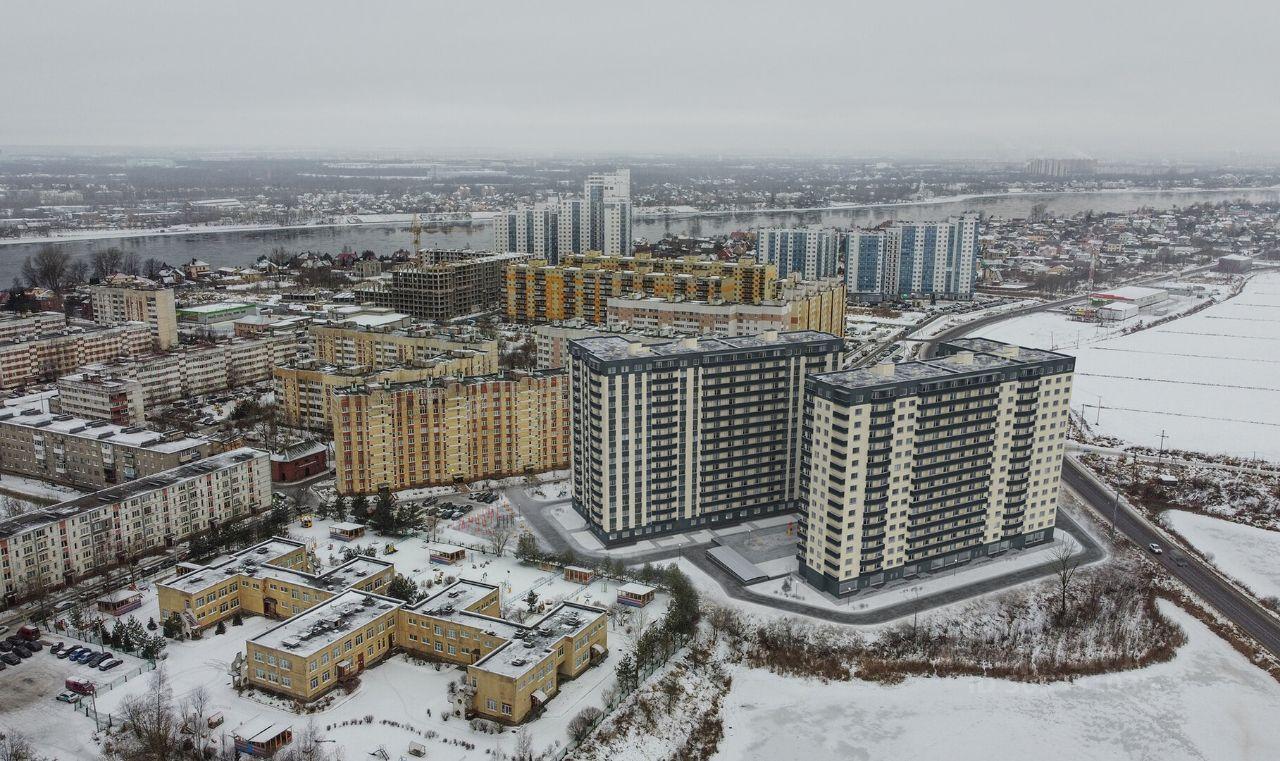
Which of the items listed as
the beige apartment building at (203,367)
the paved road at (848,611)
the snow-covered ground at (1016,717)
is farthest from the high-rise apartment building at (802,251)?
the snow-covered ground at (1016,717)

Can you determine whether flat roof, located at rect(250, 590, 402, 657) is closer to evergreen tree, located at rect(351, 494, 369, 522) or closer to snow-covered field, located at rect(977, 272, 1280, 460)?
evergreen tree, located at rect(351, 494, 369, 522)

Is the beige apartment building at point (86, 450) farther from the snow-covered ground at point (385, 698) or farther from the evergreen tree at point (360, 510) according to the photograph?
the snow-covered ground at point (385, 698)

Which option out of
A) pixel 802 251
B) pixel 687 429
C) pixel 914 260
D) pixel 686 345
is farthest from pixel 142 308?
pixel 914 260

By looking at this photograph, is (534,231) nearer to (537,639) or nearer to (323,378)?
(323,378)

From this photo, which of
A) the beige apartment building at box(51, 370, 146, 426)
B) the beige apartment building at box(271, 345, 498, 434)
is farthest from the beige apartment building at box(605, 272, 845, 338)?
the beige apartment building at box(51, 370, 146, 426)

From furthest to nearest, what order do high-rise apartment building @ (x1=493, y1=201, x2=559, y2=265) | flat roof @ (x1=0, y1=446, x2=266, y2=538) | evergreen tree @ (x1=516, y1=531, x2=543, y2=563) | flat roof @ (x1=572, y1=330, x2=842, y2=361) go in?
high-rise apartment building @ (x1=493, y1=201, x2=559, y2=265) < flat roof @ (x1=572, y1=330, x2=842, y2=361) < evergreen tree @ (x1=516, y1=531, x2=543, y2=563) < flat roof @ (x1=0, y1=446, x2=266, y2=538)

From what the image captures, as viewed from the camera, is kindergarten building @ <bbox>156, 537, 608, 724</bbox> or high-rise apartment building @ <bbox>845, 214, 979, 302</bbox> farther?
high-rise apartment building @ <bbox>845, 214, 979, 302</bbox>

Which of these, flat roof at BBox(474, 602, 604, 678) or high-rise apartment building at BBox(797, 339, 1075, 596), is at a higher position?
high-rise apartment building at BBox(797, 339, 1075, 596)
